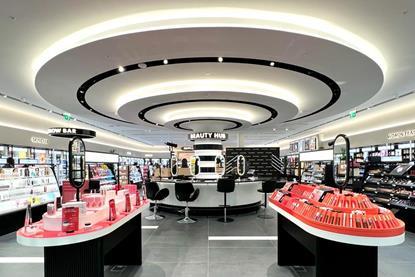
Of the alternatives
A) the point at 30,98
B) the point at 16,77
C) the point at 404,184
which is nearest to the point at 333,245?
the point at 404,184

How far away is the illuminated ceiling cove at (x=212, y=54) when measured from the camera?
3.11 m

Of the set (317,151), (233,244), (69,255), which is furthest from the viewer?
(317,151)

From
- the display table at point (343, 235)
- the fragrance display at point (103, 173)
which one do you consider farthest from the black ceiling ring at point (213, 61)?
the fragrance display at point (103, 173)

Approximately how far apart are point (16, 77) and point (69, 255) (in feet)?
13.3

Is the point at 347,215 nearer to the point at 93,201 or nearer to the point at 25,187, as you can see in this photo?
the point at 93,201

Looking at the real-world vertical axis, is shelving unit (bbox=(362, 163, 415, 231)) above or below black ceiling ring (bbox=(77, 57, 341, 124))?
below

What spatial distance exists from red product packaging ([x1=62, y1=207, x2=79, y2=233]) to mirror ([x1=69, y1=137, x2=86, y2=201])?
981 millimetres

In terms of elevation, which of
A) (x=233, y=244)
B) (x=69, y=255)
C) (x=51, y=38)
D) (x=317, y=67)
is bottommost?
(x=233, y=244)

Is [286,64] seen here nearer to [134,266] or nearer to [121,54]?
[121,54]

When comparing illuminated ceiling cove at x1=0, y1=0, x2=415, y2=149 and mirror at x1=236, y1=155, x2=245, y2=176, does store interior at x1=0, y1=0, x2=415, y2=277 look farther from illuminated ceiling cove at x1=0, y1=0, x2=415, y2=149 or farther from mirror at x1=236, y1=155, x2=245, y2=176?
mirror at x1=236, y1=155, x2=245, y2=176

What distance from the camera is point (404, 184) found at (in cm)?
686

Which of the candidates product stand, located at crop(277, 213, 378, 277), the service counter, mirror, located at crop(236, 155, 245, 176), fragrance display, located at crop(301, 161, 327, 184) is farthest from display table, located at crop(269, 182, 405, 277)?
fragrance display, located at crop(301, 161, 327, 184)

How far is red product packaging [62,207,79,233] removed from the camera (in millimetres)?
2537

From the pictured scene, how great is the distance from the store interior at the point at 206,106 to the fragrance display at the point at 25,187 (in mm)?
29
